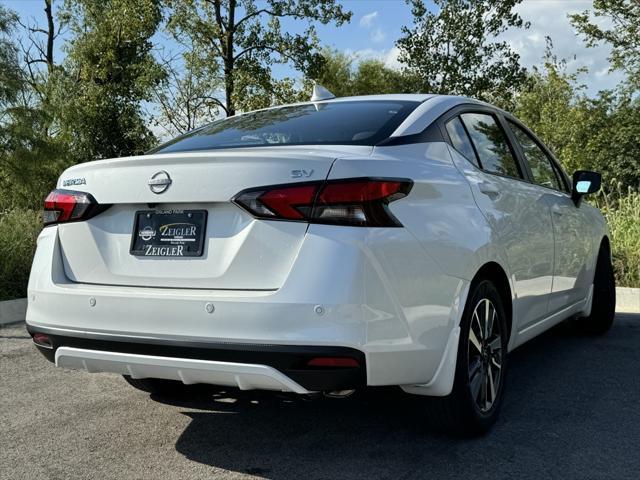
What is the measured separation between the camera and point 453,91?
2211cm

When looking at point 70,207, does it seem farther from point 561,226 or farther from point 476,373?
point 561,226

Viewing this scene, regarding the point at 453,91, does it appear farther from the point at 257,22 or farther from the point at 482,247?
the point at 482,247

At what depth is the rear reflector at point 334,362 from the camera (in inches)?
100

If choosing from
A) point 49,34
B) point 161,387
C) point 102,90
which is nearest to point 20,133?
point 161,387

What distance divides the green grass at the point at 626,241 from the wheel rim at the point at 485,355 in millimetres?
5472

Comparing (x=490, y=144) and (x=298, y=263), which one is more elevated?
(x=490, y=144)

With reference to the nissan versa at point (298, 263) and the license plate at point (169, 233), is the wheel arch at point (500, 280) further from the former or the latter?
the license plate at point (169, 233)

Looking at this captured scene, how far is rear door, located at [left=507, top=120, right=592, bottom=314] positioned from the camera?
4.41 m

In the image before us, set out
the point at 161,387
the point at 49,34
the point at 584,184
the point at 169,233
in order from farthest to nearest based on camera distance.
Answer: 1. the point at 49,34
2. the point at 584,184
3. the point at 161,387
4. the point at 169,233

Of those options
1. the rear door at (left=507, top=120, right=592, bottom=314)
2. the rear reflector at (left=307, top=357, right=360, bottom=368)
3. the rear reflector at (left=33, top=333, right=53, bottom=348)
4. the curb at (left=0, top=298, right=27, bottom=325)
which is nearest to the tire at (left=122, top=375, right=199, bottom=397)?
the rear reflector at (left=33, top=333, right=53, bottom=348)

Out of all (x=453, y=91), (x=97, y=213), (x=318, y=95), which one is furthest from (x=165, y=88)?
(x=97, y=213)

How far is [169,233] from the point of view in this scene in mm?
2816

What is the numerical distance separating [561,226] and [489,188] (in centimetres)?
121

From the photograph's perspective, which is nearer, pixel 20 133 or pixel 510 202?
pixel 510 202
